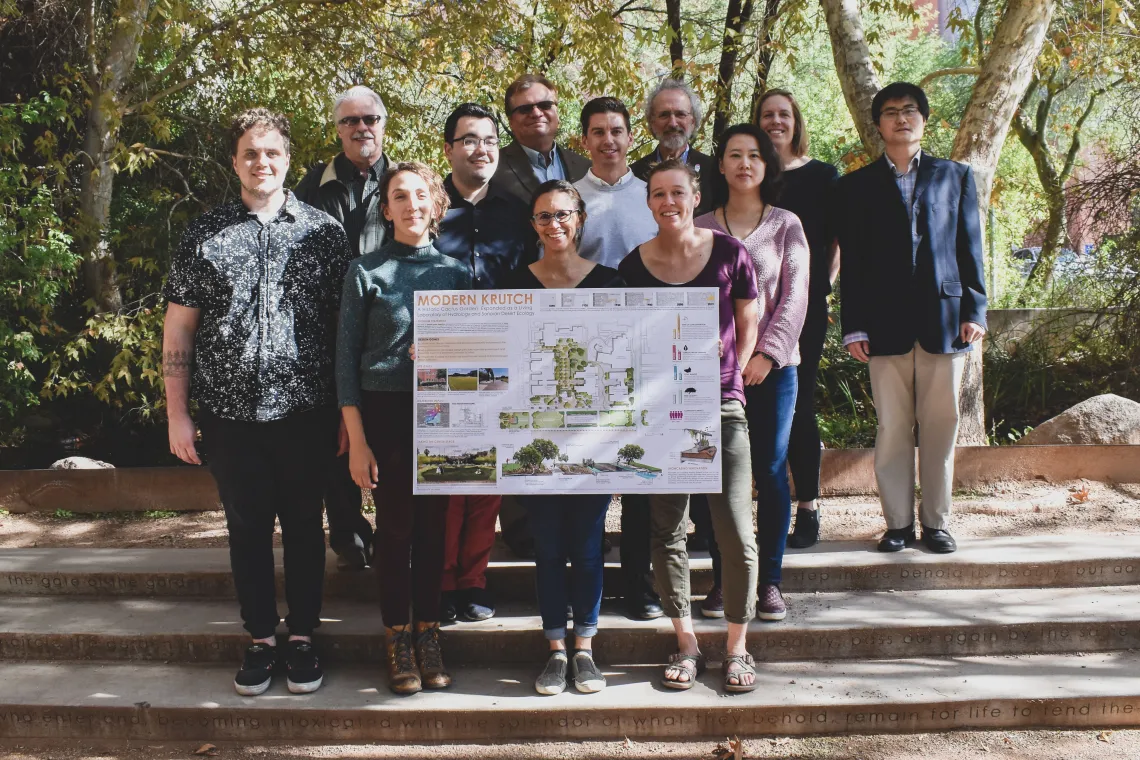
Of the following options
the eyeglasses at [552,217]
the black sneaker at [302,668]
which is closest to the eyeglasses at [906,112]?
the eyeglasses at [552,217]

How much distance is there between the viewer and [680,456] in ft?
11.3

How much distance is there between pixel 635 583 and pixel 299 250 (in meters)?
2.01

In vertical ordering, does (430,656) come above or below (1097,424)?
below

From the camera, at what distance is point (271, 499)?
359cm

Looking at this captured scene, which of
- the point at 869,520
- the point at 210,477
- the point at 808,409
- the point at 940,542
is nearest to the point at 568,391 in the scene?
the point at 808,409

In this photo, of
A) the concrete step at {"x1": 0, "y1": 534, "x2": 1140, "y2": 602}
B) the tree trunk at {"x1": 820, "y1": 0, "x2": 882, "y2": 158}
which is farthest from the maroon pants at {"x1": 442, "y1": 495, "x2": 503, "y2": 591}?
the tree trunk at {"x1": 820, "y1": 0, "x2": 882, "y2": 158}

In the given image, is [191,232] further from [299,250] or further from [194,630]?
[194,630]

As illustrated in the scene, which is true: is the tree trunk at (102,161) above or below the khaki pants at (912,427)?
above

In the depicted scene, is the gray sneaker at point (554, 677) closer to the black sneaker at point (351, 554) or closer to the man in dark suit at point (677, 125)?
the black sneaker at point (351, 554)

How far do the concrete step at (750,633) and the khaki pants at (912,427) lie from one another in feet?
1.64

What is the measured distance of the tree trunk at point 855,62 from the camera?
6004 millimetres

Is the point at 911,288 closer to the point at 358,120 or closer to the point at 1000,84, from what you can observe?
the point at 1000,84

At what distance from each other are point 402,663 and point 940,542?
2715 millimetres

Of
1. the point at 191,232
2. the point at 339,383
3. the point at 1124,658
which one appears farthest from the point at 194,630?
the point at 1124,658
